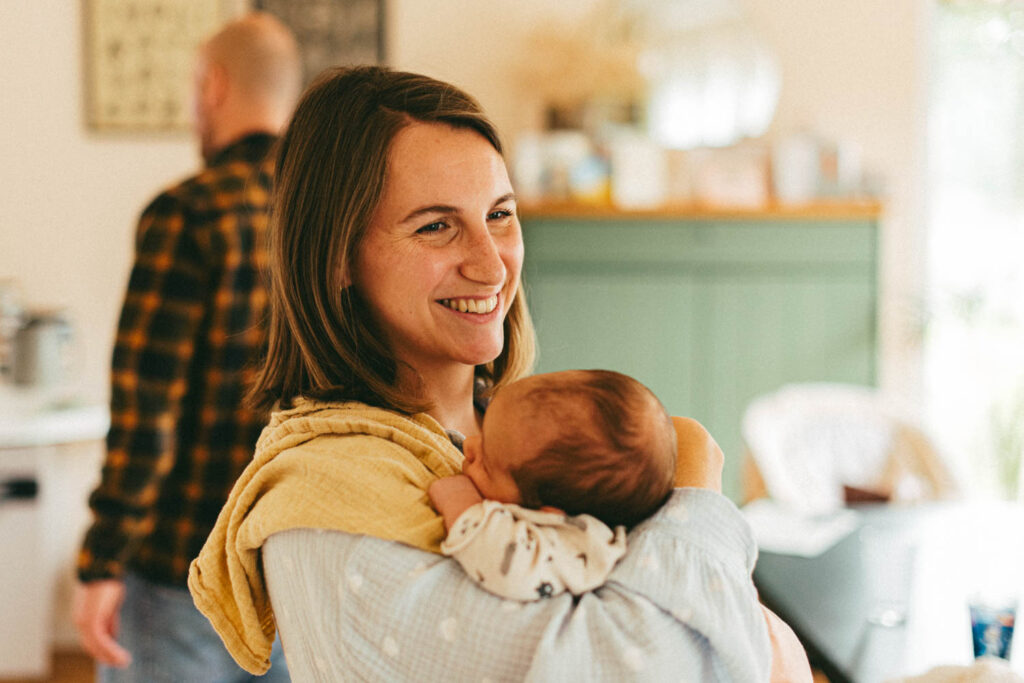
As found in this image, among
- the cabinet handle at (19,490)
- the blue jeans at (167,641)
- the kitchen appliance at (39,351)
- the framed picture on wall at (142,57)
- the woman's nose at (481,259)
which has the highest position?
the framed picture on wall at (142,57)

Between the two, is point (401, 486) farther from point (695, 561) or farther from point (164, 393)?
point (164, 393)

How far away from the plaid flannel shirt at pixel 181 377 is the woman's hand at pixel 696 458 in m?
0.91

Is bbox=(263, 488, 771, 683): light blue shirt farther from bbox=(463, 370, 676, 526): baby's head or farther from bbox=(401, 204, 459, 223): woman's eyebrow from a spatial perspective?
bbox=(401, 204, 459, 223): woman's eyebrow

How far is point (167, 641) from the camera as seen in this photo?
1.69 meters

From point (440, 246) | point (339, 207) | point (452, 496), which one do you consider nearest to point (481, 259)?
point (440, 246)

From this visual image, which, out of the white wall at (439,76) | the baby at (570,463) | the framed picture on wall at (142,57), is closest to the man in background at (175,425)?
the baby at (570,463)

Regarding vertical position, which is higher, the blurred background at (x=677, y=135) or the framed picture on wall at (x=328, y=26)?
the framed picture on wall at (x=328, y=26)

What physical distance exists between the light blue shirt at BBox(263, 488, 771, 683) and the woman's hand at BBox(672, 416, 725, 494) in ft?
0.37

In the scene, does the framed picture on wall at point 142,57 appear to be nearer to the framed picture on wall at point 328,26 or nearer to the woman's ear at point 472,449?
the framed picture on wall at point 328,26

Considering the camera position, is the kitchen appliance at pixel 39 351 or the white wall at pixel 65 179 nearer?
the kitchen appliance at pixel 39 351

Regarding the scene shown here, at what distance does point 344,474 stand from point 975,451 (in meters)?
3.96

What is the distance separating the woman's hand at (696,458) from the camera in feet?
3.16

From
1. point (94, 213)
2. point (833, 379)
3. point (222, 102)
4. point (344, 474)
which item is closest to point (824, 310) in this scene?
point (833, 379)

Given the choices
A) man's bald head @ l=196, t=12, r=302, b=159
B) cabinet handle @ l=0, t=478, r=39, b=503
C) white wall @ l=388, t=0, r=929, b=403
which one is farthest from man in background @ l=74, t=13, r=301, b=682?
white wall @ l=388, t=0, r=929, b=403
